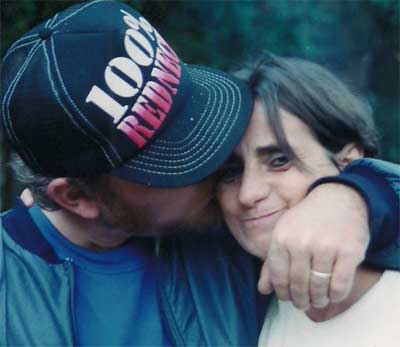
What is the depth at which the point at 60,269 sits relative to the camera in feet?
3.94

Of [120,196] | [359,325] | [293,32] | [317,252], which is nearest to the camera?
[317,252]

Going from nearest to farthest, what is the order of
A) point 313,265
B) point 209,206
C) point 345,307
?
point 313,265 → point 345,307 → point 209,206

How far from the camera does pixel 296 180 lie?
3.76 feet

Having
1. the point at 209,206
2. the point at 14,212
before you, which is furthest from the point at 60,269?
the point at 209,206

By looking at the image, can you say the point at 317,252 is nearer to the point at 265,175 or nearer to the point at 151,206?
the point at 265,175

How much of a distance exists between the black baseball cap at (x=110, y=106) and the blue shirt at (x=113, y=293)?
16cm

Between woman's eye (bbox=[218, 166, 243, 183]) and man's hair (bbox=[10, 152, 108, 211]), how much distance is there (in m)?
0.20

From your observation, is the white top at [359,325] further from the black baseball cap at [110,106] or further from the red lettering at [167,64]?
the red lettering at [167,64]

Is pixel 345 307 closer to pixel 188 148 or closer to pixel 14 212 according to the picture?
pixel 188 148

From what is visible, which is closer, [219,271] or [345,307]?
[345,307]

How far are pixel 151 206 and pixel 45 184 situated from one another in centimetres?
20

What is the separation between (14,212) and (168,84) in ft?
1.23

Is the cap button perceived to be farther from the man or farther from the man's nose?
the man's nose

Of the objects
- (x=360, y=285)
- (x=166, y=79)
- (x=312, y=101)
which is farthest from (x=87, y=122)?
(x=360, y=285)
